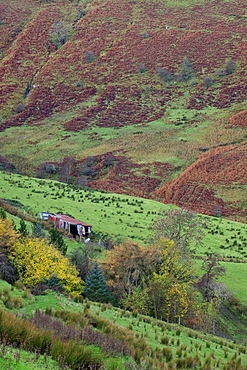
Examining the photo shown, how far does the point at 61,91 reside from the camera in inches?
4774

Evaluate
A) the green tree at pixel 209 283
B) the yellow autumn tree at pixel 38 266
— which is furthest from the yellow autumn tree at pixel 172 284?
the yellow autumn tree at pixel 38 266

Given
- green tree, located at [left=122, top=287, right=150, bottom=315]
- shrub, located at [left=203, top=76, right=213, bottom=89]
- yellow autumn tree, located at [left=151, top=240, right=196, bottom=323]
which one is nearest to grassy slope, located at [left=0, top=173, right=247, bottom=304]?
yellow autumn tree, located at [left=151, top=240, right=196, bottom=323]

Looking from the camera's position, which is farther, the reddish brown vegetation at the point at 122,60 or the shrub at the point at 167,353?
the reddish brown vegetation at the point at 122,60

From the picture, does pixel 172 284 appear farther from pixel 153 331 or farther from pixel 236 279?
pixel 236 279

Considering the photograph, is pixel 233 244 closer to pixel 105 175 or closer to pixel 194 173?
pixel 194 173

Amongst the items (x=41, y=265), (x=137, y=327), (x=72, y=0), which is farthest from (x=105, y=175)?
(x=72, y=0)

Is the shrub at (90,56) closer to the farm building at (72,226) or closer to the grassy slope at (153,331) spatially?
the farm building at (72,226)

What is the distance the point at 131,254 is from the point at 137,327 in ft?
33.9

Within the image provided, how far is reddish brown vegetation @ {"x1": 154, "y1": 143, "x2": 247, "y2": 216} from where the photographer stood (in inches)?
2447

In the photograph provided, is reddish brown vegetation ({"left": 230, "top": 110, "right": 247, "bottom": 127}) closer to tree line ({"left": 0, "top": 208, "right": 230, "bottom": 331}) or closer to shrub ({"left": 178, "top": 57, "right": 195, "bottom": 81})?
shrub ({"left": 178, "top": 57, "right": 195, "bottom": 81})

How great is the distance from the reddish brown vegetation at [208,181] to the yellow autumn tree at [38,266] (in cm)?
4248

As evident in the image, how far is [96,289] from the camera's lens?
2034cm

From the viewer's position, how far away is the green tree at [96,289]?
65.4 ft

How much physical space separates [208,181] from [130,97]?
54.2 m
